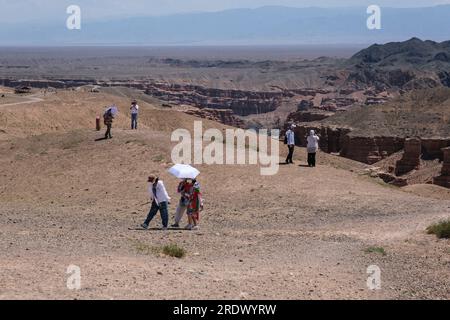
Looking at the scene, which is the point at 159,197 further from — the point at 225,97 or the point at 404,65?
the point at 404,65

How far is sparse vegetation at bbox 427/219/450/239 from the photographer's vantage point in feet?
45.2

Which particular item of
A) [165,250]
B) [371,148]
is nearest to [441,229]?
[165,250]

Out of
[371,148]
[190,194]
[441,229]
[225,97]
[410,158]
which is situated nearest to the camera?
[441,229]

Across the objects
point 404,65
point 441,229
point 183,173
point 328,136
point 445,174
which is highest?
point 404,65

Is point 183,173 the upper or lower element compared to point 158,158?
upper

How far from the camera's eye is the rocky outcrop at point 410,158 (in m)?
45.8

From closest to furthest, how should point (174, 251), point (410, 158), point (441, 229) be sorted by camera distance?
point (174, 251) < point (441, 229) < point (410, 158)

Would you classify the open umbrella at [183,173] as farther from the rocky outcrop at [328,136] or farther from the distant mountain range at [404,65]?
the distant mountain range at [404,65]

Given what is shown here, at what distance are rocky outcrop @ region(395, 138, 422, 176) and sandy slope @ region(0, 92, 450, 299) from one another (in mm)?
23933

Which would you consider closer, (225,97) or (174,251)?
(174,251)

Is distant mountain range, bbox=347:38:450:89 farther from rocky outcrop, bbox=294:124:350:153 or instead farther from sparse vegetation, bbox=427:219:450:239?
sparse vegetation, bbox=427:219:450:239

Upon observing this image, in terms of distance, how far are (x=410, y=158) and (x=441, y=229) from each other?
108 ft

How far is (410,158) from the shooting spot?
45.9 m
